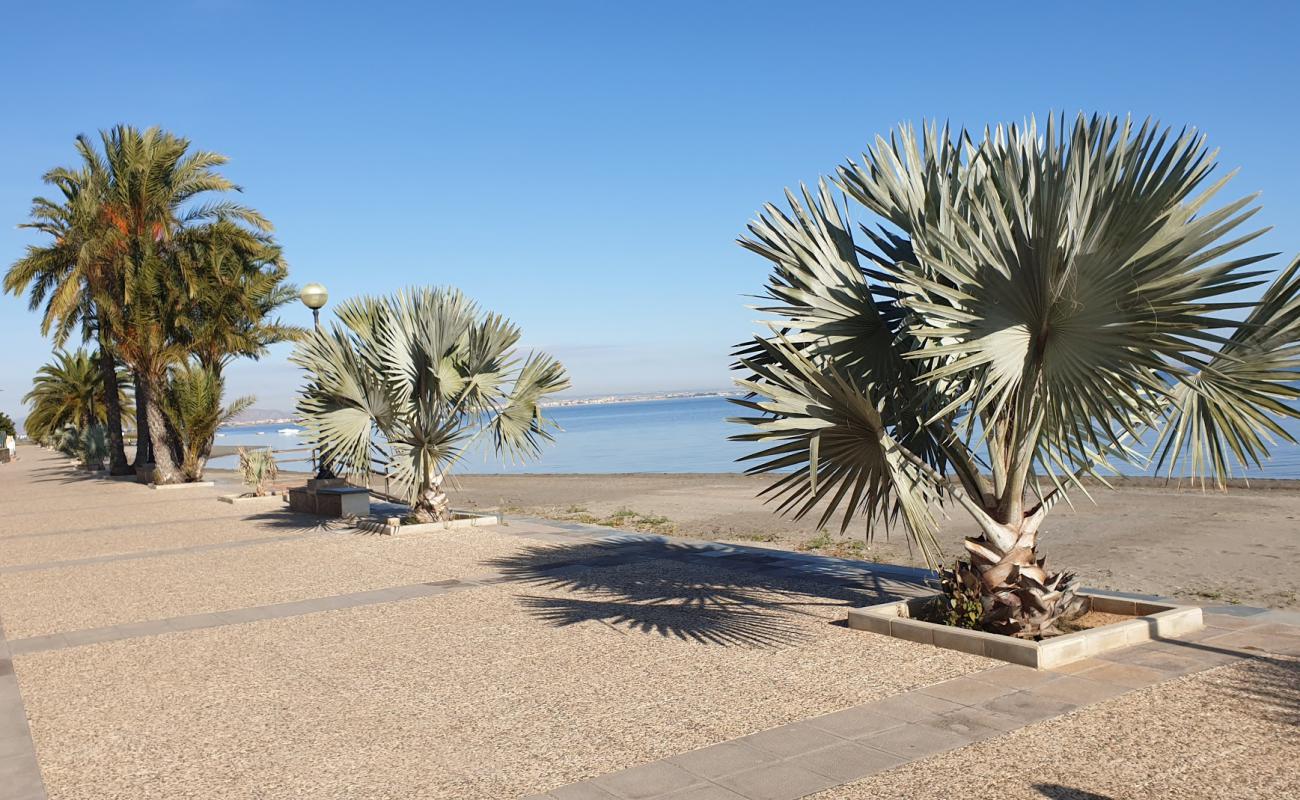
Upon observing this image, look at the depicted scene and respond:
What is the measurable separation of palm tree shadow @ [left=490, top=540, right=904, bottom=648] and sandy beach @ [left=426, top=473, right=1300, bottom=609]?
1506 millimetres

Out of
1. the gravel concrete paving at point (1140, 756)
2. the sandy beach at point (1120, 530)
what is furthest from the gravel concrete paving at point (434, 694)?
the sandy beach at point (1120, 530)

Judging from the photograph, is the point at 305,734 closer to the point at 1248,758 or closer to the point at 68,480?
the point at 1248,758

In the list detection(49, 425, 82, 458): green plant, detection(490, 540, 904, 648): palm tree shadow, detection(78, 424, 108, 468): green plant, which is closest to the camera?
detection(490, 540, 904, 648): palm tree shadow

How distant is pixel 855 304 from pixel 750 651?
242 centimetres

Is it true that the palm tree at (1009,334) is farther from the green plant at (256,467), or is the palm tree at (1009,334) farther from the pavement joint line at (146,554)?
the green plant at (256,467)

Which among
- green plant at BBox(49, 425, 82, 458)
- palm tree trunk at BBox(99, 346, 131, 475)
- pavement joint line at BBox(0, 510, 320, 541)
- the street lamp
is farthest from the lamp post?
green plant at BBox(49, 425, 82, 458)

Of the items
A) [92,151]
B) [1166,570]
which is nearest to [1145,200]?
[1166,570]

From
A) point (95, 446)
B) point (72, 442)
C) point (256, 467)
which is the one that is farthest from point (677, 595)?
point (72, 442)

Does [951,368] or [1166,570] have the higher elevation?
[951,368]

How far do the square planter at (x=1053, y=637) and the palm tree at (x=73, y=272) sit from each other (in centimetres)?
2370

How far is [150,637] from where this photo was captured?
780cm

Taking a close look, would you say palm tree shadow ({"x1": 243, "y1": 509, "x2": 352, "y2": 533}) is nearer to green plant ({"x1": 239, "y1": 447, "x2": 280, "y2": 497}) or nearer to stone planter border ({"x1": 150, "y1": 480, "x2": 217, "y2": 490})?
green plant ({"x1": 239, "y1": 447, "x2": 280, "y2": 497})

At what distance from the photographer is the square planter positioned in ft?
18.7

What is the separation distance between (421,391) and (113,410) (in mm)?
21694
